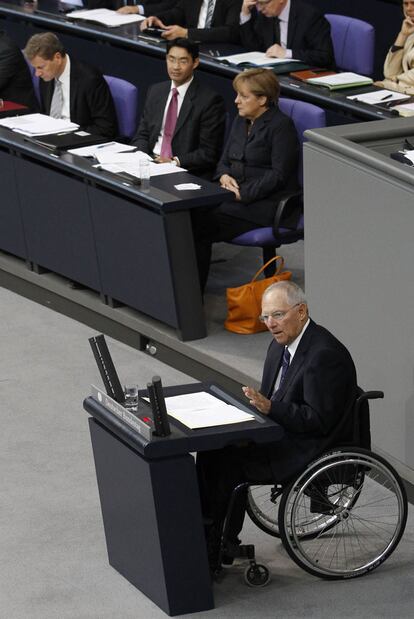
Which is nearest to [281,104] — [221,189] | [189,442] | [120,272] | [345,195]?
[221,189]

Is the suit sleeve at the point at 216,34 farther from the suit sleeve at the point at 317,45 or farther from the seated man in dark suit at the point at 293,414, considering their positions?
the seated man in dark suit at the point at 293,414

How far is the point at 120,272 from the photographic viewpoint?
281 inches

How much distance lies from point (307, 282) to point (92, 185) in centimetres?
163

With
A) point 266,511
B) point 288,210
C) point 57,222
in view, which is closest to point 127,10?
point 57,222

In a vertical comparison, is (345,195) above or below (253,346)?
above

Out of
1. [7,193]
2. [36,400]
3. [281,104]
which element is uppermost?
[281,104]

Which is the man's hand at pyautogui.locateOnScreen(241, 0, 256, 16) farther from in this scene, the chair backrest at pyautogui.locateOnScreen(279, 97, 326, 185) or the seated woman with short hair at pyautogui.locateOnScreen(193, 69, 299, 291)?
the seated woman with short hair at pyautogui.locateOnScreen(193, 69, 299, 291)

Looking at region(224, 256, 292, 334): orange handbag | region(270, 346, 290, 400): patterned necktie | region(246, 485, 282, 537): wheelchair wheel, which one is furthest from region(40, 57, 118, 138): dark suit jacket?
region(270, 346, 290, 400): patterned necktie

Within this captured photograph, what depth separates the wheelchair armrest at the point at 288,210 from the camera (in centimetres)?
702

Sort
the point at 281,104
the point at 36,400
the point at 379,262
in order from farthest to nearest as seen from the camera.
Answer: the point at 281,104, the point at 36,400, the point at 379,262

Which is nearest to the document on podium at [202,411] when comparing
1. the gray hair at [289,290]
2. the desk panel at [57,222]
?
the gray hair at [289,290]

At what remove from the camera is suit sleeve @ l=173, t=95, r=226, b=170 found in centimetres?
753

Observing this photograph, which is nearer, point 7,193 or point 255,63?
point 7,193

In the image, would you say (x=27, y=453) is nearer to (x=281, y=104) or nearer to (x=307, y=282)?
(x=307, y=282)
